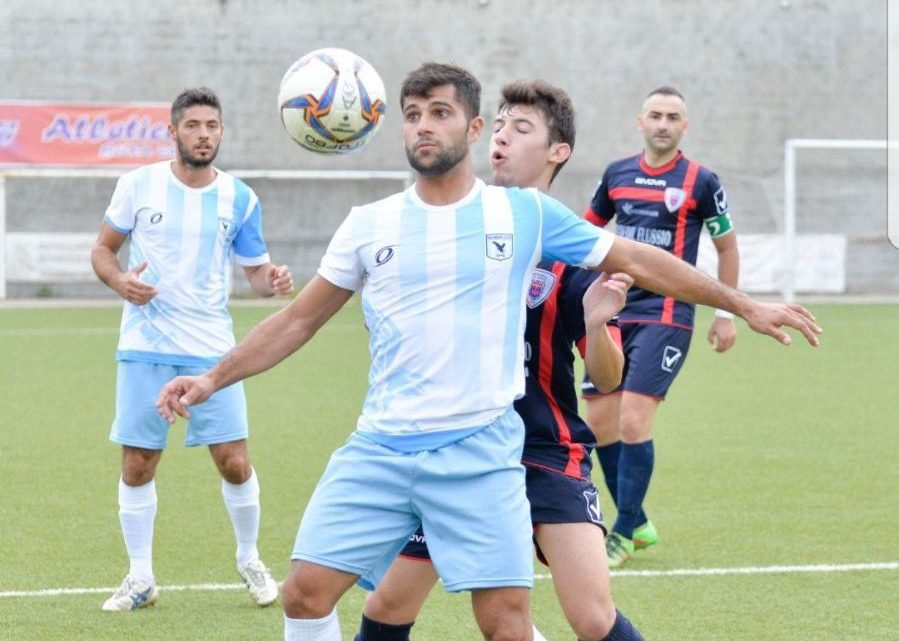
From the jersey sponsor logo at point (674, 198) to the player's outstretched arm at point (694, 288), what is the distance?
3.20 m

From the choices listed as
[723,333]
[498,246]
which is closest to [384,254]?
[498,246]

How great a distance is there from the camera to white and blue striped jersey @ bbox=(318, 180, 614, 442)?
4.04 meters

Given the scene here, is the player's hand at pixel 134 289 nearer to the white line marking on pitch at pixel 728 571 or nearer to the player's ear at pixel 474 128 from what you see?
the white line marking on pitch at pixel 728 571

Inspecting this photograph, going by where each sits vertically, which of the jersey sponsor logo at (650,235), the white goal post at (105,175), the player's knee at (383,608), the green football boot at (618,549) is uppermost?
the white goal post at (105,175)

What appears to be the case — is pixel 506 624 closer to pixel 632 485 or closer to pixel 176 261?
pixel 176 261

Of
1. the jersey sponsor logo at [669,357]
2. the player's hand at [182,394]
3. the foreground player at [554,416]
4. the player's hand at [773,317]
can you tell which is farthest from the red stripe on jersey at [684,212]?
the player's hand at [182,394]

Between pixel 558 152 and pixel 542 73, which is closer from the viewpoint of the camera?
pixel 558 152

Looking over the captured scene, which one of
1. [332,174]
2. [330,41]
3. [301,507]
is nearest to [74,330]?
[332,174]

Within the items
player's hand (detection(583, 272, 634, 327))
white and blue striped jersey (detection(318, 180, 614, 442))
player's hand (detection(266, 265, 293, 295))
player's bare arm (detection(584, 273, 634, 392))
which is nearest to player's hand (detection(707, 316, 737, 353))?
player's hand (detection(266, 265, 293, 295))

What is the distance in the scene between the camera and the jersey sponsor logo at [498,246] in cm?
406

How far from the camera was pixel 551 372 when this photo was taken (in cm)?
455

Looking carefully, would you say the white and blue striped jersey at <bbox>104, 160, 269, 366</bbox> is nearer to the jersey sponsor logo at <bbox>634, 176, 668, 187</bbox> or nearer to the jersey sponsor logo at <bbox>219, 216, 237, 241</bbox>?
the jersey sponsor logo at <bbox>219, 216, 237, 241</bbox>

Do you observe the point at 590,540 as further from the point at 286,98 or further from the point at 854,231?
the point at 854,231

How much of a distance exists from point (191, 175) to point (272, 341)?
2467 millimetres
